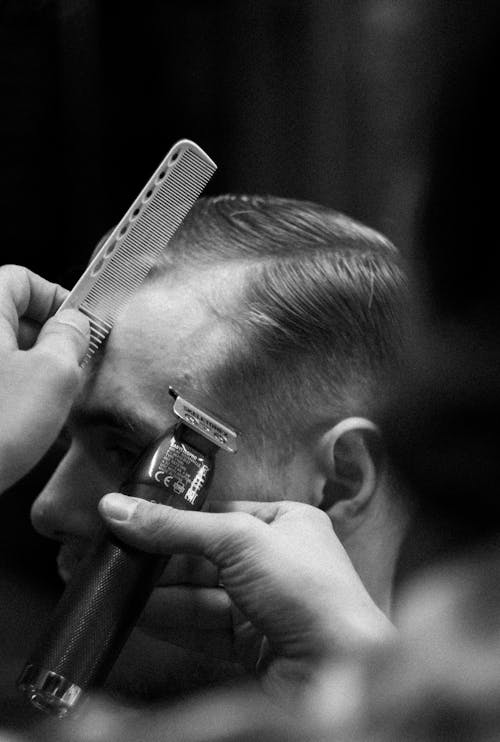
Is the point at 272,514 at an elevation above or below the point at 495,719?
below

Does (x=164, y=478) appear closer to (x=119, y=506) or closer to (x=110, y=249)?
(x=119, y=506)

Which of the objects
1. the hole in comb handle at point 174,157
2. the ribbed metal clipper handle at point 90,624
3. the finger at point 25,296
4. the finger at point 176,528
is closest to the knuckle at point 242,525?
the finger at point 176,528

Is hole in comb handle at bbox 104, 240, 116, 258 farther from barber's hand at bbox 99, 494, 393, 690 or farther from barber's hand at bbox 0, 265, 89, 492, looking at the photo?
barber's hand at bbox 99, 494, 393, 690

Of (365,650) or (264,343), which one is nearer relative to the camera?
(365,650)

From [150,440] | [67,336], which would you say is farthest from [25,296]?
[150,440]

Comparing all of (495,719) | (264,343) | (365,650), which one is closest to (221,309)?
(264,343)

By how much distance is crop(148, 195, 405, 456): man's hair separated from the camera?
45.3 inches

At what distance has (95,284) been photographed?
1125 millimetres

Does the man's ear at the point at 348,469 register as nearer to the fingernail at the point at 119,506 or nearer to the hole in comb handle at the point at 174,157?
the fingernail at the point at 119,506

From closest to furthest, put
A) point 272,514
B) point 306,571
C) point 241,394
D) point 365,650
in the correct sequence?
point 365,650
point 306,571
point 272,514
point 241,394

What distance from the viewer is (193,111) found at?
45.6 inches

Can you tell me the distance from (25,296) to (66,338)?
0.46 feet

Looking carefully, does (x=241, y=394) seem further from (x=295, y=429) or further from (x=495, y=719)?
(x=495, y=719)

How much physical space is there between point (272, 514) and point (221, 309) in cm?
29
